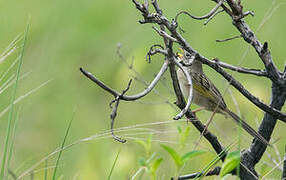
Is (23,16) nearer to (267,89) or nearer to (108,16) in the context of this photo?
(108,16)

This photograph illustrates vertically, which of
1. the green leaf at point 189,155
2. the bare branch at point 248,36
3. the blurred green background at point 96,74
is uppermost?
the bare branch at point 248,36

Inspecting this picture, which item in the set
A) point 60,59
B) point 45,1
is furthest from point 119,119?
point 45,1

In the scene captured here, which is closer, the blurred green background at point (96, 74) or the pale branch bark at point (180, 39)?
the pale branch bark at point (180, 39)

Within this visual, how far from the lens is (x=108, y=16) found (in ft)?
26.2

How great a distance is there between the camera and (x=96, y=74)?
6.82m

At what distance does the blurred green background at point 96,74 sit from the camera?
5.69 meters

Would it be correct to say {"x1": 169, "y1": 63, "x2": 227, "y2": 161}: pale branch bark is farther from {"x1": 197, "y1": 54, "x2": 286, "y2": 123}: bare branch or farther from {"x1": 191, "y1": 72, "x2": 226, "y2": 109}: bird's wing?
{"x1": 191, "y1": 72, "x2": 226, "y2": 109}: bird's wing

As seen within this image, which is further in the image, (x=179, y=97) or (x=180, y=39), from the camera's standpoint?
(x=179, y=97)

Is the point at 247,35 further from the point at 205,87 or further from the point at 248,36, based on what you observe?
the point at 205,87

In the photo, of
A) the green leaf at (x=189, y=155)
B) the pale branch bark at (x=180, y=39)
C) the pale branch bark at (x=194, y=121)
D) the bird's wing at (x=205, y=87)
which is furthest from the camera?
the bird's wing at (x=205, y=87)

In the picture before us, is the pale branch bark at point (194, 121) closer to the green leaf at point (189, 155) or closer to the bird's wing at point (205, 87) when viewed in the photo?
the green leaf at point (189, 155)

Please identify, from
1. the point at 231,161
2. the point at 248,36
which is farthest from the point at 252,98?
the point at 231,161

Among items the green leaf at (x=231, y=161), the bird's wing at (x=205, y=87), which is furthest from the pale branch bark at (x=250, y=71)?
the bird's wing at (x=205, y=87)

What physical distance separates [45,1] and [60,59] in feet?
5.16
